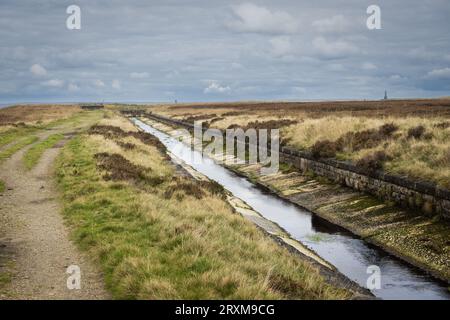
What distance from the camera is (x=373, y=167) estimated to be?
18.7 metres

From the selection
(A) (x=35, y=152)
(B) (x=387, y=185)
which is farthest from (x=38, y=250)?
(A) (x=35, y=152)

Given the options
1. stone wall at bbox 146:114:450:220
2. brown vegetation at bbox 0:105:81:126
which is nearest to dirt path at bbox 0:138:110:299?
stone wall at bbox 146:114:450:220

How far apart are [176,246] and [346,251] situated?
18.6 ft

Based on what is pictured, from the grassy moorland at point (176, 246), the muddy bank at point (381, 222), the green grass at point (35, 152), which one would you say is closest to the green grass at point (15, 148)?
the green grass at point (35, 152)

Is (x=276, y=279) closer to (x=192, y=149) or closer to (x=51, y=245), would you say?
(x=51, y=245)

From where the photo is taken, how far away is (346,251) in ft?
42.9

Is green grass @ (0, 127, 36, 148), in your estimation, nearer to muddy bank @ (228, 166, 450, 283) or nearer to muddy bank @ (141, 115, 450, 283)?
muddy bank @ (141, 115, 450, 283)

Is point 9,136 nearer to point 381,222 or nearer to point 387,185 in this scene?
point 387,185

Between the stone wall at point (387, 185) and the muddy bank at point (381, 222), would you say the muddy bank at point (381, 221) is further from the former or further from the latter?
the stone wall at point (387, 185)

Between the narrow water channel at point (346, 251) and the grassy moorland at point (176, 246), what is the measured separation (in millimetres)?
1925

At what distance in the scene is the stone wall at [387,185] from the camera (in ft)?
46.7

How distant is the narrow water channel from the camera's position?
401 inches

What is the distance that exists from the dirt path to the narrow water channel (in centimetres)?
647

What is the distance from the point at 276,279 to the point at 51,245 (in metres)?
5.36
